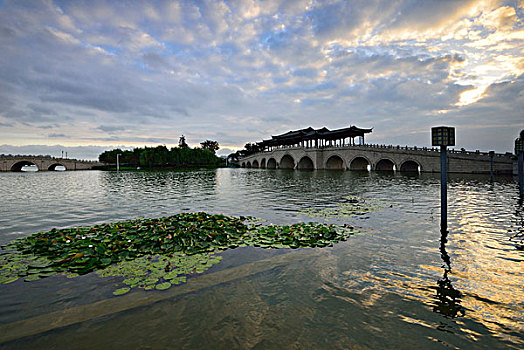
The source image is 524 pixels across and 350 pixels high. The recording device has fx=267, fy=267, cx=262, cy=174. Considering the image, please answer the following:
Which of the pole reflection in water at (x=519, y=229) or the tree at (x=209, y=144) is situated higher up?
the tree at (x=209, y=144)

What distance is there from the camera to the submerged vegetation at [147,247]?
18.4 feet

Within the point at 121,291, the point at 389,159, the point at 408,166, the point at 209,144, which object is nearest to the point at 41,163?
the point at 209,144

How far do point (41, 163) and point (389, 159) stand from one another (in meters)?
103

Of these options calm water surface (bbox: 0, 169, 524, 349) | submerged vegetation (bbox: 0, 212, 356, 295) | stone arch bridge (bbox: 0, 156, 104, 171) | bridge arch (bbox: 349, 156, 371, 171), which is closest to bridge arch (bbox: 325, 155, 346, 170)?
bridge arch (bbox: 349, 156, 371, 171)

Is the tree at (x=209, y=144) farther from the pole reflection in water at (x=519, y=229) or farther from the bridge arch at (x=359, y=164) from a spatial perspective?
the pole reflection in water at (x=519, y=229)

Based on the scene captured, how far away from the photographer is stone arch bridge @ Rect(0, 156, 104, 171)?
8168cm

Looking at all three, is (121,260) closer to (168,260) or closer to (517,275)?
(168,260)

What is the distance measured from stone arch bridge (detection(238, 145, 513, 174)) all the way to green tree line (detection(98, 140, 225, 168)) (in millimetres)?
27190

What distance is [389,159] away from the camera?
165 feet

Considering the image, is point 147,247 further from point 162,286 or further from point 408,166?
point 408,166

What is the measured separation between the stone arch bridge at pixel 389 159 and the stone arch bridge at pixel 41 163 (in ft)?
219

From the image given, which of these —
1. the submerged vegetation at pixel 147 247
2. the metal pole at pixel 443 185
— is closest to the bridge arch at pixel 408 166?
the metal pole at pixel 443 185

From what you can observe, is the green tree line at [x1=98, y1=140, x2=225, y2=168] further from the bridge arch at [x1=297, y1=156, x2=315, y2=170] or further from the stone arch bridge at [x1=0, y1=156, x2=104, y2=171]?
the bridge arch at [x1=297, y1=156, x2=315, y2=170]

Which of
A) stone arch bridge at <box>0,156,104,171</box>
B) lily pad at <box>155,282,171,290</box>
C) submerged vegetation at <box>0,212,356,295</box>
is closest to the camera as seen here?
lily pad at <box>155,282,171,290</box>
